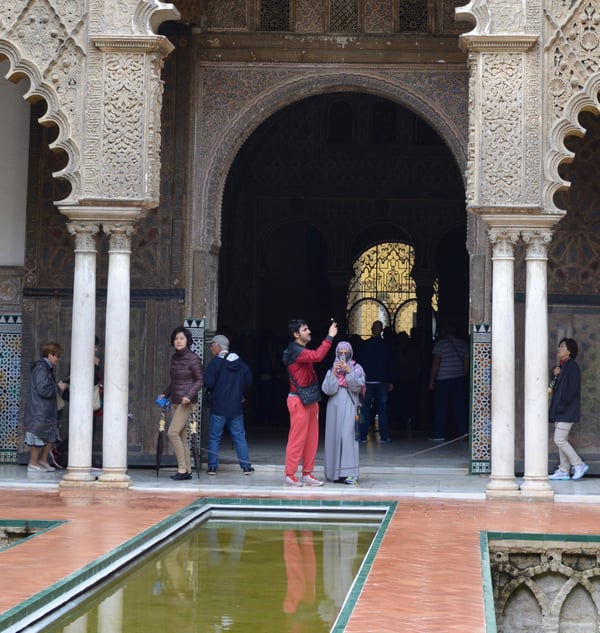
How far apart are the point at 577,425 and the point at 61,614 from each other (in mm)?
6650

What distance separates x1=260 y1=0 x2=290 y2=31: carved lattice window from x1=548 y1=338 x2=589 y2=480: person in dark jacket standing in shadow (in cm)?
386

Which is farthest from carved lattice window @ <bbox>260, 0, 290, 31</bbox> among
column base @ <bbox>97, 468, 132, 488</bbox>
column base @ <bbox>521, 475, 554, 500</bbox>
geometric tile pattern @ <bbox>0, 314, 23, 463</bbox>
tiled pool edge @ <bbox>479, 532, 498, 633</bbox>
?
tiled pool edge @ <bbox>479, 532, 498, 633</bbox>

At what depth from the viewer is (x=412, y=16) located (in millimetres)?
11766

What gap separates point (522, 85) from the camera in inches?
390

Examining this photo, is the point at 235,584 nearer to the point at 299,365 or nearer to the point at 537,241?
the point at 299,365

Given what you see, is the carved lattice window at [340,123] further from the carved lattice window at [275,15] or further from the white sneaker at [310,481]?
the white sneaker at [310,481]

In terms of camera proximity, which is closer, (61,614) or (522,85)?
(61,614)

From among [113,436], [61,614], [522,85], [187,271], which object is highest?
[522,85]

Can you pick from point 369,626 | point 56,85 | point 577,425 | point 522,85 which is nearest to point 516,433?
point 577,425

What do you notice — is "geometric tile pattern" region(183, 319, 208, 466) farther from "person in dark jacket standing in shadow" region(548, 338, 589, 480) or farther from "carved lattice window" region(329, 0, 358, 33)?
"person in dark jacket standing in shadow" region(548, 338, 589, 480)

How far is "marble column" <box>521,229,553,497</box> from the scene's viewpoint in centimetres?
985

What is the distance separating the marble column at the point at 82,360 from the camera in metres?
10.1

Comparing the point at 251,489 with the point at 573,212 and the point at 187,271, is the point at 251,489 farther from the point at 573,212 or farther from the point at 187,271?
the point at 573,212

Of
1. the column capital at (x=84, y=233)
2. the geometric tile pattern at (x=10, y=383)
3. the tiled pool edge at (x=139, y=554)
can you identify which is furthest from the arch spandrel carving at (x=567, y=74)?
the geometric tile pattern at (x=10, y=383)
